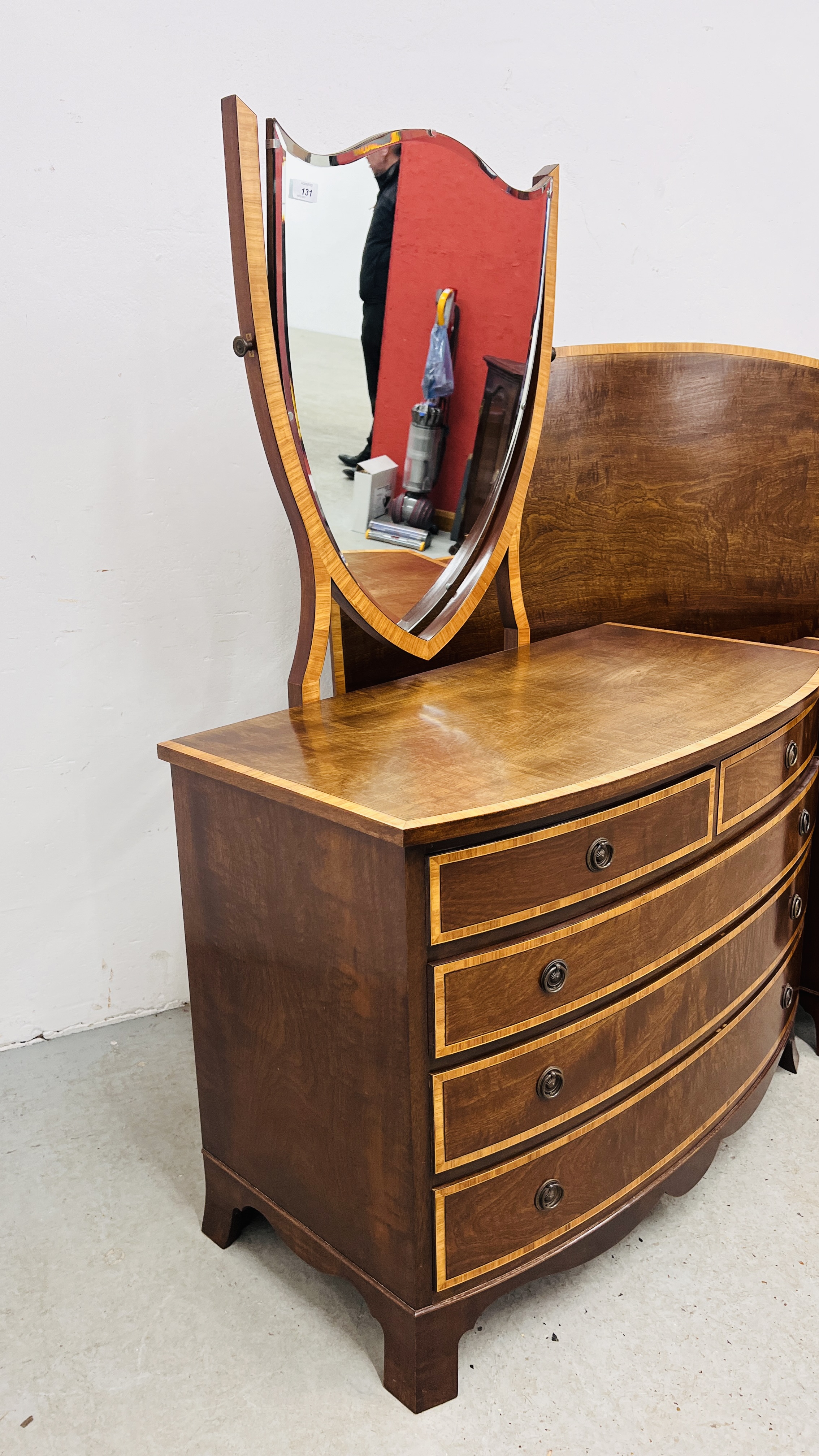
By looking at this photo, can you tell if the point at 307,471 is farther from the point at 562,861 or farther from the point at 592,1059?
the point at 592,1059

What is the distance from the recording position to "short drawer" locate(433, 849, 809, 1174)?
1.29m

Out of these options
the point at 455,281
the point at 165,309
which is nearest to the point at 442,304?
the point at 455,281

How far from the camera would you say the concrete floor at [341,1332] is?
4.37 ft

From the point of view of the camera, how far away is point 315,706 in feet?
5.34

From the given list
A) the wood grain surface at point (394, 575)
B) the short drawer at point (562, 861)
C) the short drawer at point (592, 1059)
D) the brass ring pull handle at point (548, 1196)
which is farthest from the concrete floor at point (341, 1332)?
the wood grain surface at point (394, 575)

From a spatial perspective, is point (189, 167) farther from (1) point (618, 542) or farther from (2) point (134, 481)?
(1) point (618, 542)

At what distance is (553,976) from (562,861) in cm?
15

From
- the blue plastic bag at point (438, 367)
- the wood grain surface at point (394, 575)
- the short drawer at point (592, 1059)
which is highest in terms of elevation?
the blue plastic bag at point (438, 367)

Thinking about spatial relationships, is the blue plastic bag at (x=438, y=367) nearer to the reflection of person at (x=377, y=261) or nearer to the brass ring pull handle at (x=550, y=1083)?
the reflection of person at (x=377, y=261)

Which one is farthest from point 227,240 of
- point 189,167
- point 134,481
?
point 134,481

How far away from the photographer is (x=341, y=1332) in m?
1.49

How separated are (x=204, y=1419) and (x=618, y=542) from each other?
1763 mm

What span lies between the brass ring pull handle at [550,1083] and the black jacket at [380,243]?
1.16 meters

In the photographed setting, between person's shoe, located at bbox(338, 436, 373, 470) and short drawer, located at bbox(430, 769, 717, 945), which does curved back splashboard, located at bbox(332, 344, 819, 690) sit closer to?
person's shoe, located at bbox(338, 436, 373, 470)
